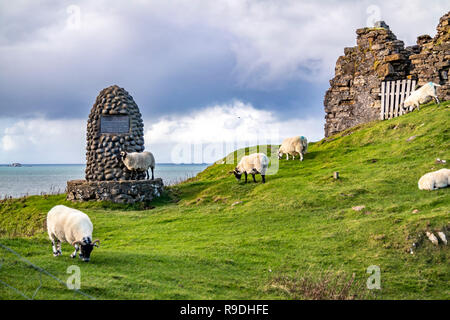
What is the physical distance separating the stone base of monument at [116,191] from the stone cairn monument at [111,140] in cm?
5

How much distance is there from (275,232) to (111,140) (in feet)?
43.9

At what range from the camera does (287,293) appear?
9.20 meters

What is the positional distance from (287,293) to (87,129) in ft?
62.9

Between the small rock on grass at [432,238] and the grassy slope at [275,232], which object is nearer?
the grassy slope at [275,232]

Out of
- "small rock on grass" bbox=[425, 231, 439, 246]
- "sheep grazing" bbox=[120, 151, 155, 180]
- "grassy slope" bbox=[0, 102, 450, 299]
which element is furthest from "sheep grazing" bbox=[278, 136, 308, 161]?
"small rock on grass" bbox=[425, 231, 439, 246]

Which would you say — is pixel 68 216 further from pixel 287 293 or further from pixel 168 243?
pixel 287 293

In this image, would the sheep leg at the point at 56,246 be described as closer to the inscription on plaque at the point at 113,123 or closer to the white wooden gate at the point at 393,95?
the inscription on plaque at the point at 113,123

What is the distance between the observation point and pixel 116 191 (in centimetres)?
2294

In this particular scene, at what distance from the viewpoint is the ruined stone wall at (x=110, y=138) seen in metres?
24.3

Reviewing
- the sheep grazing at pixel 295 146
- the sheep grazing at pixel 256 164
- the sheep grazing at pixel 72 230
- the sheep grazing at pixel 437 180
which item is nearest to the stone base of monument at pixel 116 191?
the sheep grazing at pixel 256 164

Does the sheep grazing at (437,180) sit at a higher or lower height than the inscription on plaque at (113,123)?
lower

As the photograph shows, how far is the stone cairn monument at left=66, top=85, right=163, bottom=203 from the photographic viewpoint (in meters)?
24.1

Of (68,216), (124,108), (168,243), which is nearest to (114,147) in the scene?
(124,108)

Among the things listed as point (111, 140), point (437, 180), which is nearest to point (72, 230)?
point (437, 180)
